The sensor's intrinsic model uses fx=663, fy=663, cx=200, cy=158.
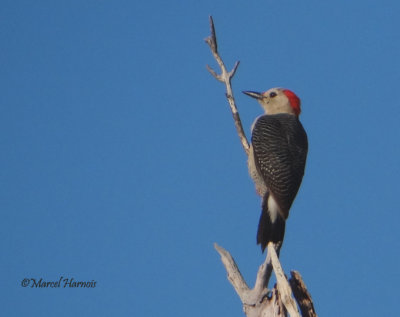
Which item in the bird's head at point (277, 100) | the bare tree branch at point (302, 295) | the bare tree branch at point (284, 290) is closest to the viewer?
the bare tree branch at point (284, 290)

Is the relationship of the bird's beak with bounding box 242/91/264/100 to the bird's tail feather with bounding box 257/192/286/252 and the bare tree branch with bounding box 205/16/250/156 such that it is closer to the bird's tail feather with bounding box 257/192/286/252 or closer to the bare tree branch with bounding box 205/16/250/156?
the bare tree branch with bounding box 205/16/250/156

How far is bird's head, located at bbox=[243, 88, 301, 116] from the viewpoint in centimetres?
826

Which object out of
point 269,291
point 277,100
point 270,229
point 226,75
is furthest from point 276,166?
point 269,291

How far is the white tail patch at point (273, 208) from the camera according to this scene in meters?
6.74

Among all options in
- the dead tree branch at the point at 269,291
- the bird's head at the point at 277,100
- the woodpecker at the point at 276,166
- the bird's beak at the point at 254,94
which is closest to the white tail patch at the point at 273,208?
the woodpecker at the point at 276,166

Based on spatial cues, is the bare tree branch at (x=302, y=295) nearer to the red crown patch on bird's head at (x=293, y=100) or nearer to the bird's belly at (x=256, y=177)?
the bird's belly at (x=256, y=177)

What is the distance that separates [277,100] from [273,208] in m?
1.92

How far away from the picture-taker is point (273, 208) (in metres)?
6.84

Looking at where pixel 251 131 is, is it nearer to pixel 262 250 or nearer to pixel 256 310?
pixel 262 250

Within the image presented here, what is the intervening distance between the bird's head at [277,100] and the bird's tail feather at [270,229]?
1.86 metres

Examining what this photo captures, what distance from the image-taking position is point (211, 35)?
723cm

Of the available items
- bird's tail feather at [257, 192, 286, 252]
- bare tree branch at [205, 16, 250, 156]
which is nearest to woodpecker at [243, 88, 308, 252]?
bird's tail feather at [257, 192, 286, 252]

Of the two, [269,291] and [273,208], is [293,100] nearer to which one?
[273,208]

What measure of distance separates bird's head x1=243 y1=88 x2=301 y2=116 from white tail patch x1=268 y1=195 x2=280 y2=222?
164cm
